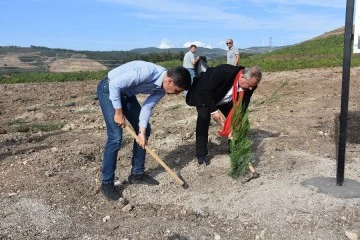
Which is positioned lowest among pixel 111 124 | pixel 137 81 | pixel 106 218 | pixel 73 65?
pixel 106 218

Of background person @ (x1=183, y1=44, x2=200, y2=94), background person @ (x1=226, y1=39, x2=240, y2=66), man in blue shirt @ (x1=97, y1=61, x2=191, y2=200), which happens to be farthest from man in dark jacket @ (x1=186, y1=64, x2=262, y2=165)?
background person @ (x1=226, y1=39, x2=240, y2=66)

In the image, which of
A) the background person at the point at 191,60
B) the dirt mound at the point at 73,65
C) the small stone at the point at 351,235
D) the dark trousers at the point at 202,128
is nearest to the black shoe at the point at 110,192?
the dark trousers at the point at 202,128

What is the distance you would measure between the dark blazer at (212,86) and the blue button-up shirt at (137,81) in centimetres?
76

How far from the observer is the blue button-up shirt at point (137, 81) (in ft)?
13.9

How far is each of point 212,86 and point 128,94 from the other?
44.3 inches

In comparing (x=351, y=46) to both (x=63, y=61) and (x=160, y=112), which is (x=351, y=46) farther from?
(x=63, y=61)

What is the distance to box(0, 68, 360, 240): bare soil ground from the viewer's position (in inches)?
159

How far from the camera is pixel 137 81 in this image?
4309mm

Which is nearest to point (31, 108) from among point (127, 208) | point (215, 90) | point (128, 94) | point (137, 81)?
point (215, 90)

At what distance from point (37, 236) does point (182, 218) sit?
1330 millimetres

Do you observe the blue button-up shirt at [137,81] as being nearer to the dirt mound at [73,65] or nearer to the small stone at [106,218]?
the small stone at [106,218]

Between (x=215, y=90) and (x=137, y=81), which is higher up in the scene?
(x=137, y=81)

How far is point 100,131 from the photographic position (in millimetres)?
8039

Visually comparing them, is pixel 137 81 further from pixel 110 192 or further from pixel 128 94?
pixel 110 192
